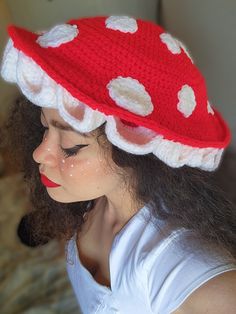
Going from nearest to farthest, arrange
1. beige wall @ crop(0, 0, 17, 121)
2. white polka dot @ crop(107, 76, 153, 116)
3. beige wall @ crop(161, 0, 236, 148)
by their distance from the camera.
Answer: white polka dot @ crop(107, 76, 153, 116) < beige wall @ crop(161, 0, 236, 148) < beige wall @ crop(0, 0, 17, 121)

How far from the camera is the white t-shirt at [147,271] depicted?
572 mm

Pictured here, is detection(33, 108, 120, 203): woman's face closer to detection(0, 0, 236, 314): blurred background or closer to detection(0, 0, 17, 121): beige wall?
detection(0, 0, 236, 314): blurred background

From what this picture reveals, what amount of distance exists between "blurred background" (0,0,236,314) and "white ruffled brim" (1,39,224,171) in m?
0.48

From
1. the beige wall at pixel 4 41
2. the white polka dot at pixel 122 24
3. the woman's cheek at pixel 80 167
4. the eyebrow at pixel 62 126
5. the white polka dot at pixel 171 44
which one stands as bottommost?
the beige wall at pixel 4 41

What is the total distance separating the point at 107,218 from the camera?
0.77m

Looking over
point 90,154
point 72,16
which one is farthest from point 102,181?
point 72,16

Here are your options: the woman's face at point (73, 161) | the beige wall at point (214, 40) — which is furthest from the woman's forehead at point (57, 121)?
the beige wall at point (214, 40)

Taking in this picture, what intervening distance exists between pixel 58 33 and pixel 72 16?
73cm

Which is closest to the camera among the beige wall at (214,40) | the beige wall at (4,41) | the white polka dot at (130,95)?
the white polka dot at (130,95)

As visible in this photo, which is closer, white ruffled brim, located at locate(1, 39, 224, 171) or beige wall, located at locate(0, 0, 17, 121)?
white ruffled brim, located at locate(1, 39, 224, 171)

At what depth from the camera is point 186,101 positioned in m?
0.57

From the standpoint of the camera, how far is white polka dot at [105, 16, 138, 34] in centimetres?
58

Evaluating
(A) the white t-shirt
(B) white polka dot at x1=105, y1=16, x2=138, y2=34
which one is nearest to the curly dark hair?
(A) the white t-shirt

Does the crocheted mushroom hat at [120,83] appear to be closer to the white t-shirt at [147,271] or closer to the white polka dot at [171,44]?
the white polka dot at [171,44]
